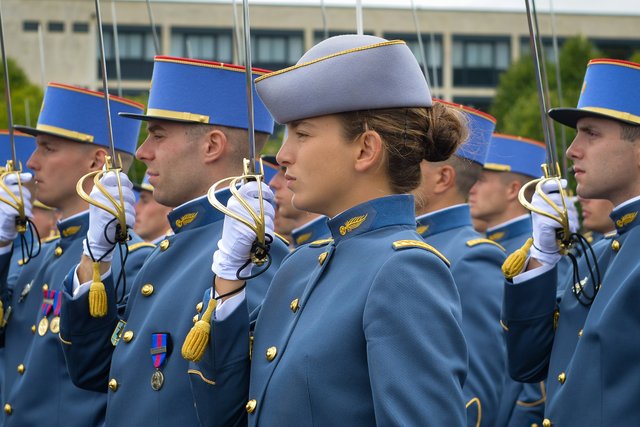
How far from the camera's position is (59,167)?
637 centimetres

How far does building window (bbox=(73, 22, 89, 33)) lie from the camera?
4894 cm

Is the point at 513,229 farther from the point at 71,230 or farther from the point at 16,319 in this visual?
the point at 16,319

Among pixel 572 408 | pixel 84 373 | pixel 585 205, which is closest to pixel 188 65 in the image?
pixel 84 373

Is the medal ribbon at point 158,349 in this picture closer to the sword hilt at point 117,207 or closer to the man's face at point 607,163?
the sword hilt at point 117,207

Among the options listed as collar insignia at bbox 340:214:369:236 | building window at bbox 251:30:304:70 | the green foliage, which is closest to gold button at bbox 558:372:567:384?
collar insignia at bbox 340:214:369:236

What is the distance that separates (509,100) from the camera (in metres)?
40.5

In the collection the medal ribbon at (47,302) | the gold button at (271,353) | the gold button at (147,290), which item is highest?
the gold button at (271,353)

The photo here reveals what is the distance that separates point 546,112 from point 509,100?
120 feet

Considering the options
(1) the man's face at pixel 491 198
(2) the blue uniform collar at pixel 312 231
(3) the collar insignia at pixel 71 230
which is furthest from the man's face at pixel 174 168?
(1) the man's face at pixel 491 198

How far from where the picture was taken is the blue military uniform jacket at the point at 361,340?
3.31 m

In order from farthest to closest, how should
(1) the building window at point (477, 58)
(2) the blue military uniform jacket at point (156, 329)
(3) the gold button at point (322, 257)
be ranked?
(1) the building window at point (477, 58) → (2) the blue military uniform jacket at point (156, 329) → (3) the gold button at point (322, 257)

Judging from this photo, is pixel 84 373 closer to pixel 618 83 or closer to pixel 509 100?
pixel 618 83

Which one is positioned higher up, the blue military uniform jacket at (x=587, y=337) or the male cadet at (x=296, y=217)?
the blue military uniform jacket at (x=587, y=337)

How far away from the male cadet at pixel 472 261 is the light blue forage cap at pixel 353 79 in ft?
4.22
